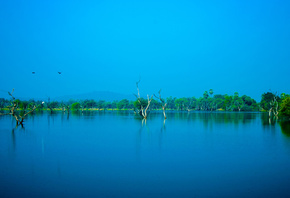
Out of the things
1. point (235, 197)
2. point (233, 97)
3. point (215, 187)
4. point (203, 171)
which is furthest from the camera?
point (233, 97)

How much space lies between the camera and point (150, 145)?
18797 mm

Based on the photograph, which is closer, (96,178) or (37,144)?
(96,178)

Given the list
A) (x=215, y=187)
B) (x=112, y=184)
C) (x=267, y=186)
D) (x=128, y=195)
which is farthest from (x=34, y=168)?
(x=267, y=186)

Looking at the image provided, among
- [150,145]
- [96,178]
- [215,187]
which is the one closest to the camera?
[215,187]

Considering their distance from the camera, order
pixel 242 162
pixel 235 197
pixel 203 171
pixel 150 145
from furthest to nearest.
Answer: pixel 150 145, pixel 242 162, pixel 203 171, pixel 235 197

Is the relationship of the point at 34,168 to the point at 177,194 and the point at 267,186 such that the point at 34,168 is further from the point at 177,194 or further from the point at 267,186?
→ the point at 267,186

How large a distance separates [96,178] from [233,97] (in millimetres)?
116619

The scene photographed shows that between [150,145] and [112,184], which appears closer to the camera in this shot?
[112,184]

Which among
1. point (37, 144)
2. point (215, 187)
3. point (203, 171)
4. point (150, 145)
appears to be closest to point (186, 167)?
point (203, 171)

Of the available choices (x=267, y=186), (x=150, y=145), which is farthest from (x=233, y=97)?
(x=267, y=186)

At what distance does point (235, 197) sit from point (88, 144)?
1257 cm

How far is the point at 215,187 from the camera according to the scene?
9555 millimetres

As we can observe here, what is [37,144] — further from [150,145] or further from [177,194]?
[177,194]

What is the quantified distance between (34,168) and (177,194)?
22.3 feet
